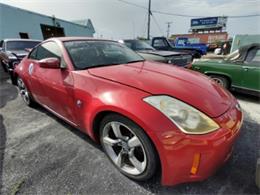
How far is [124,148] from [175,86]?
33.2 inches

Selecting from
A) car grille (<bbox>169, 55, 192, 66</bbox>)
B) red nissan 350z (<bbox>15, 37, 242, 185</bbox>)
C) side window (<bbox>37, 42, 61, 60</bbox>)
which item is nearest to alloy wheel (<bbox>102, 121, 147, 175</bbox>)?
red nissan 350z (<bbox>15, 37, 242, 185</bbox>)

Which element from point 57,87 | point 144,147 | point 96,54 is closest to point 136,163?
point 144,147

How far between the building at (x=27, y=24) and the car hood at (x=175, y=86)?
1619 cm

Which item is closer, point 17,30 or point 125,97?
point 125,97

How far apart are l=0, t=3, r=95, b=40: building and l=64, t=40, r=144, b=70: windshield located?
15198 mm

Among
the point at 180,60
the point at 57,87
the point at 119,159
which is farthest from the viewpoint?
the point at 180,60

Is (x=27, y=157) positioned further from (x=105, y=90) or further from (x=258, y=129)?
(x=258, y=129)

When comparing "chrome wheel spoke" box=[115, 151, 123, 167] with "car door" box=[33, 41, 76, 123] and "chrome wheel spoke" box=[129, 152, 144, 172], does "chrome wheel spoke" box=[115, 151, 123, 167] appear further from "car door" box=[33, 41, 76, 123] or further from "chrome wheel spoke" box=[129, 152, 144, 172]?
"car door" box=[33, 41, 76, 123]

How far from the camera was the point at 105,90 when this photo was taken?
1.76m

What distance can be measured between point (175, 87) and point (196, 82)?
386 millimetres

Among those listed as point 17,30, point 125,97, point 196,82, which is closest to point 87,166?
point 125,97

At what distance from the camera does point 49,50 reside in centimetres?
280

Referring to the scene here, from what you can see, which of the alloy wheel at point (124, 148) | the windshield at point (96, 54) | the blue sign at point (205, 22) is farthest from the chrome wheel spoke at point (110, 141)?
the blue sign at point (205, 22)

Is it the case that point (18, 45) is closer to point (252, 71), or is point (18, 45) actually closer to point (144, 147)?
point (144, 147)
